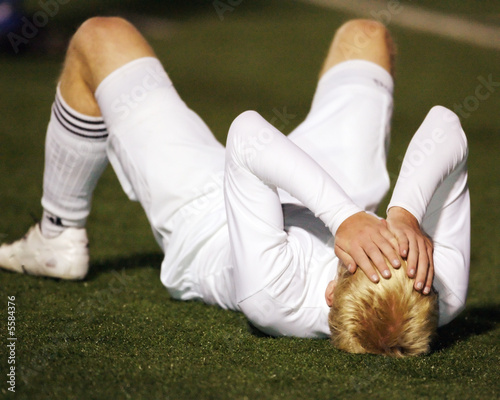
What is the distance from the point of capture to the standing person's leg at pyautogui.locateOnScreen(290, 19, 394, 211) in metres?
2.08

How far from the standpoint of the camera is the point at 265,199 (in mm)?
1679

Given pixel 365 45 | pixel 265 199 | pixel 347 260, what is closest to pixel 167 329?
pixel 265 199

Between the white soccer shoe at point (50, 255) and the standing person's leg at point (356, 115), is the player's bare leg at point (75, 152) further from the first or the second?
the standing person's leg at point (356, 115)

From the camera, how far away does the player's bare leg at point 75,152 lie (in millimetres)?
2125

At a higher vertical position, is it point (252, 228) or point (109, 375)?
point (252, 228)

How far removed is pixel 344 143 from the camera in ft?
6.95

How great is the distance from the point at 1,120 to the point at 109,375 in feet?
11.0

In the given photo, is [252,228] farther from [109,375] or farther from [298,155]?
[109,375]

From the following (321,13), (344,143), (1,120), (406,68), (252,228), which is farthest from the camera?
(321,13)

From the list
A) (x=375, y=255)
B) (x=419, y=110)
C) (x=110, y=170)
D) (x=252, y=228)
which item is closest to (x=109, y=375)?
(x=252, y=228)

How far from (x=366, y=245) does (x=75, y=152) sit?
102cm

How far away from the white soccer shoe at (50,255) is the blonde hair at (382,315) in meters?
0.94

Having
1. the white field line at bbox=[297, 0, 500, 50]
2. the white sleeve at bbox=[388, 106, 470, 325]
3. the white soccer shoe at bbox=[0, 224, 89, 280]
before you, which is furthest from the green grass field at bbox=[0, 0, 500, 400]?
the white field line at bbox=[297, 0, 500, 50]

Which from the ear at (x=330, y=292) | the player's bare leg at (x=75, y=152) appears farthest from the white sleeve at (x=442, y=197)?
the player's bare leg at (x=75, y=152)
